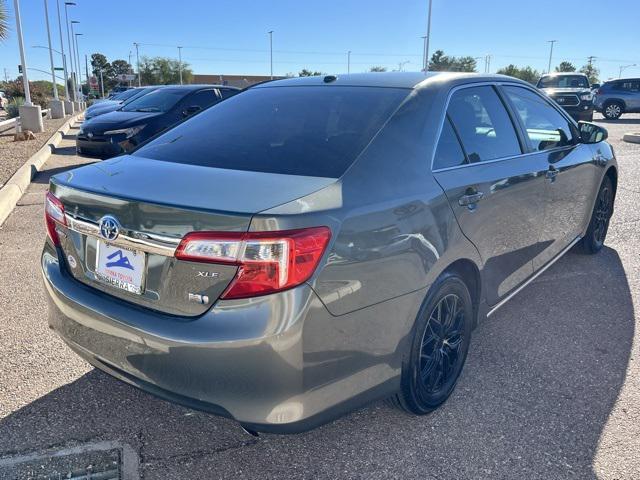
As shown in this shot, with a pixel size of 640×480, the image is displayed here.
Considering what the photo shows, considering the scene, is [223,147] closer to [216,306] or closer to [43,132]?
[216,306]

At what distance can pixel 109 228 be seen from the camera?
2119 millimetres

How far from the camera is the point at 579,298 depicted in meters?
4.28

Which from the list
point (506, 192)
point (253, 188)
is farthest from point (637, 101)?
point (253, 188)

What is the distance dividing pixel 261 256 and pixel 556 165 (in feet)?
8.93

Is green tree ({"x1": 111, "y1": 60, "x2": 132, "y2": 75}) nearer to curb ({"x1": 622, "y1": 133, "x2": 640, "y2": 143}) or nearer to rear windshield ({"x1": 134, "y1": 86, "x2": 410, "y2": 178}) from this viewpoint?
curb ({"x1": 622, "y1": 133, "x2": 640, "y2": 143})

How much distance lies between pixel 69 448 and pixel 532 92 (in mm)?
3654

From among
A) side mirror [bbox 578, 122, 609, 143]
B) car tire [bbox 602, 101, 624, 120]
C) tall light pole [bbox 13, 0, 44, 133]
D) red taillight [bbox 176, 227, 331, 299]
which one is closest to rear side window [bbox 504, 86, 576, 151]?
side mirror [bbox 578, 122, 609, 143]

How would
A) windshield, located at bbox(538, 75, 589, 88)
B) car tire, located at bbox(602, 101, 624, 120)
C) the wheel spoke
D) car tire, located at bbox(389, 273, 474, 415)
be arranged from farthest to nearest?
car tire, located at bbox(602, 101, 624, 120) < windshield, located at bbox(538, 75, 589, 88) < the wheel spoke < car tire, located at bbox(389, 273, 474, 415)

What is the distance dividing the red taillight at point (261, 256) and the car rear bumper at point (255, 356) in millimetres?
41

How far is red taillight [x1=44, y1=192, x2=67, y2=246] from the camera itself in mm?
2420

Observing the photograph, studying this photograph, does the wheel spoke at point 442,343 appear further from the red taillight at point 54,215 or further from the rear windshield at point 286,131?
the red taillight at point 54,215

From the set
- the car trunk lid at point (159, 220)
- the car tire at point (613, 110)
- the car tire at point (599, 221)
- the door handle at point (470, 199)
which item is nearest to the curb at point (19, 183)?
the car trunk lid at point (159, 220)

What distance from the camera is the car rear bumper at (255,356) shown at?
1.89 metres

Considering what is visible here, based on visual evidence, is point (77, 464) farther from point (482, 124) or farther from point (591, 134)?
point (591, 134)
